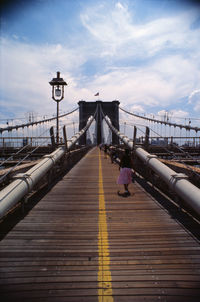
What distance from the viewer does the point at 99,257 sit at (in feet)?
9.32

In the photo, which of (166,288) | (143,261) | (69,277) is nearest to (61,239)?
(69,277)

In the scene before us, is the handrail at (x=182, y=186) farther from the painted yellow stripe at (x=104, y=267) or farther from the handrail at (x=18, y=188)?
the handrail at (x=18, y=188)

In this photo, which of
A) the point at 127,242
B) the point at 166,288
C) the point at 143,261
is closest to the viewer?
the point at 166,288

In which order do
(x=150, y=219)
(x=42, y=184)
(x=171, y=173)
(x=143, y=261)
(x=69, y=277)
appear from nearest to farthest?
(x=69, y=277) → (x=143, y=261) → (x=150, y=219) → (x=171, y=173) → (x=42, y=184)

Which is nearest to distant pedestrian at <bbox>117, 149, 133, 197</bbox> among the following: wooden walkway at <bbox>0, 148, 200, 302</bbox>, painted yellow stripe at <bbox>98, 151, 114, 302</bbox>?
wooden walkway at <bbox>0, 148, 200, 302</bbox>

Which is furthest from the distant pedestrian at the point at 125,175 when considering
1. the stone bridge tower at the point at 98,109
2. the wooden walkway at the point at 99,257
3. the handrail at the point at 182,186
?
the stone bridge tower at the point at 98,109

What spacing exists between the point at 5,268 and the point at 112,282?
147cm

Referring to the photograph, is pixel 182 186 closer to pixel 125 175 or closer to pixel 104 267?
pixel 125 175

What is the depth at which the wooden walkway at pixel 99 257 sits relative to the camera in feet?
7.32

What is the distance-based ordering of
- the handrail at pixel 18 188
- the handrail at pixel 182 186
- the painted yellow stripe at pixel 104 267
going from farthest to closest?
the handrail at pixel 182 186 → the handrail at pixel 18 188 → the painted yellow stripe at pixel 104 267

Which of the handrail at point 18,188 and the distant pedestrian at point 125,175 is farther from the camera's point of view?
the distant pedestrian at point 125,175

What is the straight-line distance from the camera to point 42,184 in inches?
289

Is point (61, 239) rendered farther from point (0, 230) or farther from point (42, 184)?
point (42, 184)

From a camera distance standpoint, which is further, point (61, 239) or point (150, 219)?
point (150, 219)
